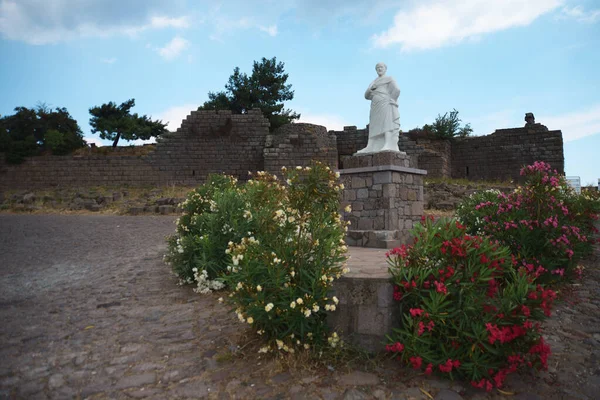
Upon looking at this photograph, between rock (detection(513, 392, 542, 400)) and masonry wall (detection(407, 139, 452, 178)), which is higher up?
masonry wall (detection(407, 139, 452, 178))

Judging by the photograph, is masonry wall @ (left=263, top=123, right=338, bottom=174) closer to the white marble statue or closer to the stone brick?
the white marble statue

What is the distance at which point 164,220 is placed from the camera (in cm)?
1220

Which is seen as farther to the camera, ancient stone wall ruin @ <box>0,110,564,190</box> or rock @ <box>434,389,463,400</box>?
ancient stone wall ruin @ <box>0,110,564,190</box>

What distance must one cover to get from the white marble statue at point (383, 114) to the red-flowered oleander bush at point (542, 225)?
2.05 meters

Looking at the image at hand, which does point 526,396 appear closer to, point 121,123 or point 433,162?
point 433,162

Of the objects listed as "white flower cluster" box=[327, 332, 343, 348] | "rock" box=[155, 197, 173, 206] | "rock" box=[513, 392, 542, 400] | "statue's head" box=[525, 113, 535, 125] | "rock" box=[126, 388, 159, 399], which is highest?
"statue's head" box=[525, 113, 535, 125]

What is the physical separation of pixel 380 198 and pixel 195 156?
43.1 feet

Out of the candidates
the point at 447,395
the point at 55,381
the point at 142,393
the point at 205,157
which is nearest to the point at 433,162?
the point at 205,157

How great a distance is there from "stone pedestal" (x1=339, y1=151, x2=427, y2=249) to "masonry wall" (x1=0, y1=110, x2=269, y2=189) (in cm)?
1137

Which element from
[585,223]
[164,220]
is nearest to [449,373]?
[585,223]

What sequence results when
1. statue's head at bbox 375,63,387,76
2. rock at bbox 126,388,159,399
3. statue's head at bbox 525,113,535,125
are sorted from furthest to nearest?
1. statue's head at bbox 525,113,535,125
2. statue's head at bbox 375,63,387,76
3. rock at bbox 126,388,159,399

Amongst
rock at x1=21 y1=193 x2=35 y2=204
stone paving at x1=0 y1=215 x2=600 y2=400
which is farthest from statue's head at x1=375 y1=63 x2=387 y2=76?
rock at x1=21 y1=193 x2=35 y2=204

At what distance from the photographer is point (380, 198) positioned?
717 centimetres

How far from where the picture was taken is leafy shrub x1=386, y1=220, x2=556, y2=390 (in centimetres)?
291
